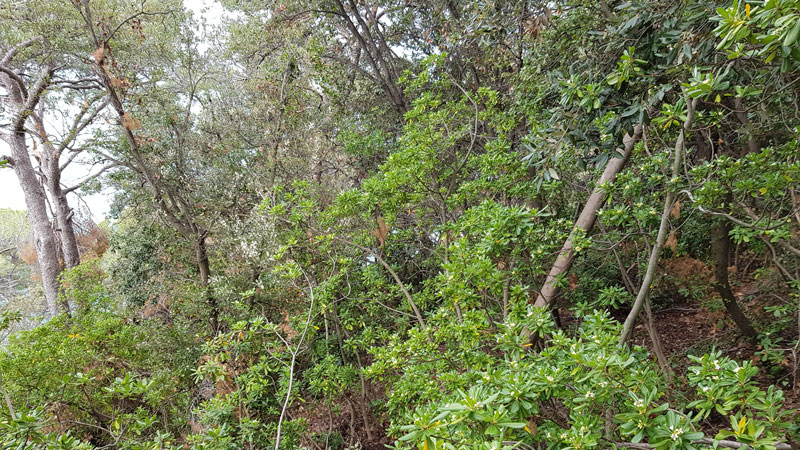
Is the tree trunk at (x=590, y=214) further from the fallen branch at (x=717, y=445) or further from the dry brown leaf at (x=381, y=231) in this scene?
the dry brown leaf at (x=381, y=231)

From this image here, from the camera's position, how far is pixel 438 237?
425cm

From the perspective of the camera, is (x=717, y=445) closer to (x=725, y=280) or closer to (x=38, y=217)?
(x=725, y=280)

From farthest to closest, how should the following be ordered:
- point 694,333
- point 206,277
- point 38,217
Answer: point 38,217 → point 206,277 → point 694,333

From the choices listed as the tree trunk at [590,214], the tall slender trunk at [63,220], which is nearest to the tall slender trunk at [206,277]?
the tree trunk at [590,214]

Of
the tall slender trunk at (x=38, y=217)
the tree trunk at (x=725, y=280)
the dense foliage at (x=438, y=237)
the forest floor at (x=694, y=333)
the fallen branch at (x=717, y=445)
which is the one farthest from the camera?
the tall slender trunk at (x=38, y=217)

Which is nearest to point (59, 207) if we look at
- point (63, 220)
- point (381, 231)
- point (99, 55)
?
point (63, 220)

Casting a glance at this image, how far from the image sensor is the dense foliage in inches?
71.1

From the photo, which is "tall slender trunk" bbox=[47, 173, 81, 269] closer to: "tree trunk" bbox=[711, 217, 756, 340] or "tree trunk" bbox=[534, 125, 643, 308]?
"tree trunk" bbox=[534, 125, 643, 308]

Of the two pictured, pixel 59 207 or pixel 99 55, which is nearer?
pixel 99 55

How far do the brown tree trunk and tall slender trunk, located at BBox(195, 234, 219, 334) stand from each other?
713cm

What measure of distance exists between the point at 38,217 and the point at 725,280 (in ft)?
45.7

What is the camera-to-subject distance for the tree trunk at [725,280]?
3.60 meters

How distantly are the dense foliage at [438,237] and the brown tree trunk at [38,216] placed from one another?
2346mm

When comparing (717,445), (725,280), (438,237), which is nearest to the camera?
(717,445)
